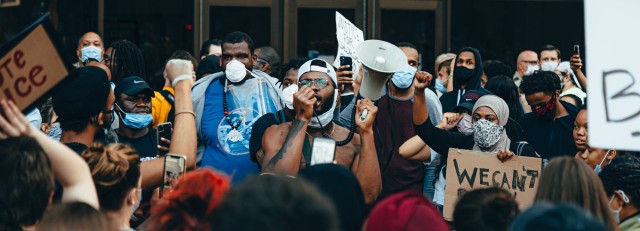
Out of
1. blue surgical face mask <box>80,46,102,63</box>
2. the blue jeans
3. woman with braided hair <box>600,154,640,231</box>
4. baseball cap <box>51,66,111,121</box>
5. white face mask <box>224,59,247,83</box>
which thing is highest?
blue surgical face mask <box>80,46,102,63</box>

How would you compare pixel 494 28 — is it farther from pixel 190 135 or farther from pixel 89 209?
pixel 89 209

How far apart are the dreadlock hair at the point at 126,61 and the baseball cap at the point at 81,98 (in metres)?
3.32

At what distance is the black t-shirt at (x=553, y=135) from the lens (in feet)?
25.3

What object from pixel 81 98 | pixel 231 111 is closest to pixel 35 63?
pixel 81 98

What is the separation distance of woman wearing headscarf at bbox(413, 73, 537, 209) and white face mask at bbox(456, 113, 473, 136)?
84 mm

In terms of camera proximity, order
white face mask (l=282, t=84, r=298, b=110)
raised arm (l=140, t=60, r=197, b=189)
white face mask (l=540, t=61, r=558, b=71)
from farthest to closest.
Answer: white face mask (l=540, t=61, r=558, b=71)
white face mask (l=282, t=84, r=298, b=110)
raised arm (l=140, t=60, r=197, b=189)

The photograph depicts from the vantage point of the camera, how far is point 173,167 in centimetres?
461

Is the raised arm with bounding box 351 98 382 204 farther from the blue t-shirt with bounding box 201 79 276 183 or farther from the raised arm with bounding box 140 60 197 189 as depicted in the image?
the raised arm with bounding box 140 60 197 189

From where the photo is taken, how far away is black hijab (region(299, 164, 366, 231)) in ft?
13.3

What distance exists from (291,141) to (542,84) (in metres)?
2.76

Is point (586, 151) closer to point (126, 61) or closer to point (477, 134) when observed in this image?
point (477, 134)

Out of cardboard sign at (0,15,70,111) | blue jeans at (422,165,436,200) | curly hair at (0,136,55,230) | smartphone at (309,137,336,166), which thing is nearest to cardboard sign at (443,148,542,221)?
blue jeans at (422,165,436,200)

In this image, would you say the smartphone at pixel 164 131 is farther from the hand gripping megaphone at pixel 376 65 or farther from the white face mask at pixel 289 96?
the hand gripping megaphone at pixel 376 65

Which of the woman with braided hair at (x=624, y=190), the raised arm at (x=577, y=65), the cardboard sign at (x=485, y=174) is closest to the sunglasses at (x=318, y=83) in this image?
the cardboard sign at (x=485, y=174)
